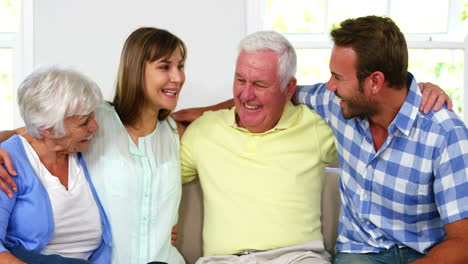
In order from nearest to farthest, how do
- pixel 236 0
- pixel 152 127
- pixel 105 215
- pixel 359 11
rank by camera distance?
pixel 105 215 → pixel 152 127 → pixel 236 0 → pixel 359 11

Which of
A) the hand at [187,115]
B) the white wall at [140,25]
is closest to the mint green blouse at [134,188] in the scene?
the hand at [187,115]

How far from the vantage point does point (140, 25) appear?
10.4 ft

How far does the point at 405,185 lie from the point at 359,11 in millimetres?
1560

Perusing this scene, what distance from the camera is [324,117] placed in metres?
2.36

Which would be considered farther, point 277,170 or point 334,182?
point 334,182

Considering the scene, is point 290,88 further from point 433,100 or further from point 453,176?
point 453,176

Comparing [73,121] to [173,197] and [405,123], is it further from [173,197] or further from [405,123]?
[405,123]

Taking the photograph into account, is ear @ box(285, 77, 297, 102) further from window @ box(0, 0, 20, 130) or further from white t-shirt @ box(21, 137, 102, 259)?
window @ box(0, 0, 20, 130)

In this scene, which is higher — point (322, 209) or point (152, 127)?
point (152, 127)

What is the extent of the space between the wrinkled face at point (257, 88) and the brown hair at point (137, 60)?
0.90ft

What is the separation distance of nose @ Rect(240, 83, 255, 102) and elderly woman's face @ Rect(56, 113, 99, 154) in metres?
0.55

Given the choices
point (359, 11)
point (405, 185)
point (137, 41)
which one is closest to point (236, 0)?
point (359, 11)

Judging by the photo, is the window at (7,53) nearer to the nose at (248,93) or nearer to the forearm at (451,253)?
the nose at (248,93)

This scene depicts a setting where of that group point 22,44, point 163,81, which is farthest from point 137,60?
point 22,44
